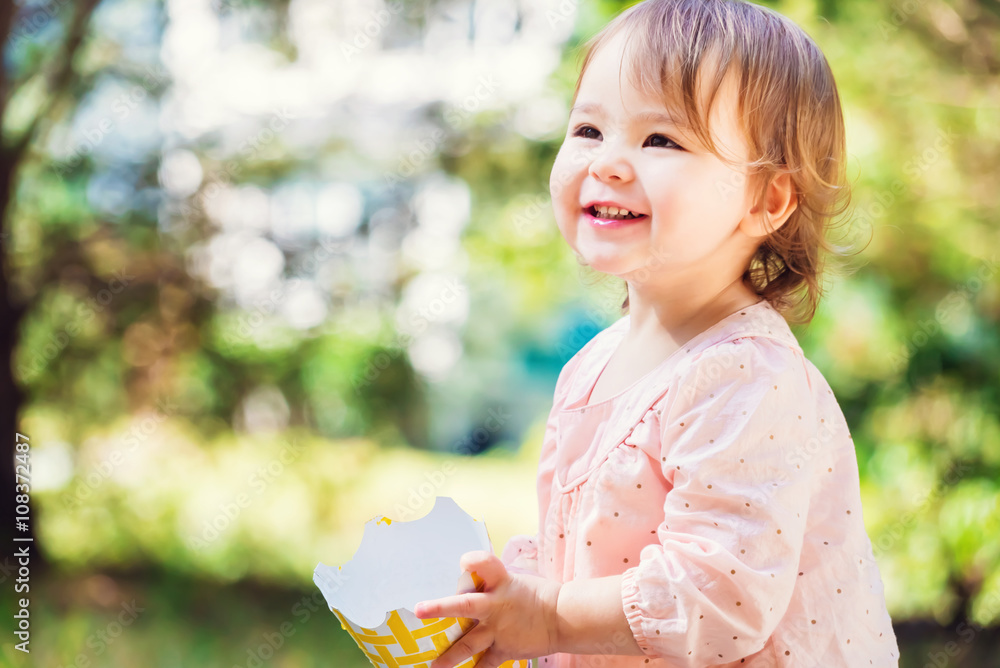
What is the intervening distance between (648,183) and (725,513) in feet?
1.01

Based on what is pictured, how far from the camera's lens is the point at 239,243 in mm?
2936

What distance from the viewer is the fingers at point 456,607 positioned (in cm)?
76

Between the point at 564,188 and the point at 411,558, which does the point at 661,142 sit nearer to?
the point at 564,188

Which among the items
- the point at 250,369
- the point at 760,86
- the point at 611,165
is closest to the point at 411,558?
the point at 611,165

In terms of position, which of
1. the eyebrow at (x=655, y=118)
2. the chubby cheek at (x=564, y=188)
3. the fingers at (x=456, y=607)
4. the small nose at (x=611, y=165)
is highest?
the eyebrow at (x=655, y=118)

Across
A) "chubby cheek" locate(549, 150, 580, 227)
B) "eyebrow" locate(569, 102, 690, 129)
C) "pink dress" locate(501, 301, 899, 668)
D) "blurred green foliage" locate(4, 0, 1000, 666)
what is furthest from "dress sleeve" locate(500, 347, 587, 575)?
"blurred green foliage" locate(4, 0, 1000, 666)

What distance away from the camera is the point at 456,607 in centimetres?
78

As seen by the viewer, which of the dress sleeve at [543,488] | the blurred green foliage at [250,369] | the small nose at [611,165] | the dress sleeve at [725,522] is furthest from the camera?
the blurred green foliage at [250,369]

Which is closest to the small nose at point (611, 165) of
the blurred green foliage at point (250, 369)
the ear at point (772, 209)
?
the ear at point (772, 209)

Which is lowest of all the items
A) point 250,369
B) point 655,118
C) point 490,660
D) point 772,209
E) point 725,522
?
point 250,369

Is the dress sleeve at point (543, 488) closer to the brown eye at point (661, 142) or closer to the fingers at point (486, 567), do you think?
the fingers at point (486, 567)

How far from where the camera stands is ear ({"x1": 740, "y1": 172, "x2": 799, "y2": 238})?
90 cm

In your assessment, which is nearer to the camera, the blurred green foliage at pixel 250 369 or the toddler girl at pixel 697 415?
the toddler girl at pixel 697 415

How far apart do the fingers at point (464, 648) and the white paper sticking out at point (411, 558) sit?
11 centimetres
